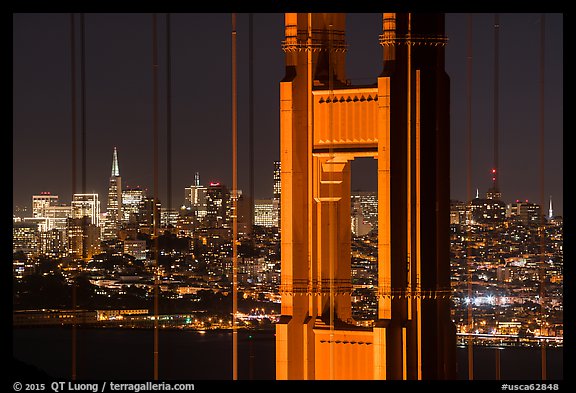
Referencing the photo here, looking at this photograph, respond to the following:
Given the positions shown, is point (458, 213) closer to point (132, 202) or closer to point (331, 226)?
point (331, 226)

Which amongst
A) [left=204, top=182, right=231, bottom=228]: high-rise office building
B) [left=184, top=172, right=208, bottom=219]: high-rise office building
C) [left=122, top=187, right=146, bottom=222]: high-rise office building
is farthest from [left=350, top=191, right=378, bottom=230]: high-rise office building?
[left=122, top=187, right=146, bottom=222]: high-rise office building

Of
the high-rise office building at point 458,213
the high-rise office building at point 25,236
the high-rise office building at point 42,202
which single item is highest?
the high-rise office building at point 42,202

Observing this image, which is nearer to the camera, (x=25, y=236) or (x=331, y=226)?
(x=331, y=226)

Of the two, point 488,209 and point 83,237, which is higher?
point 488,209

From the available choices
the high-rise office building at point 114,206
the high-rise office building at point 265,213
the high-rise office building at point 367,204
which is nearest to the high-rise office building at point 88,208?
the high-rise office building at point 114,206

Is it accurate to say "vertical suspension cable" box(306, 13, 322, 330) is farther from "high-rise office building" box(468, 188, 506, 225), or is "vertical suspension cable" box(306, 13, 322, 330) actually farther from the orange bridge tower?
"high-rise office building" box(468, 188, 506, 225)

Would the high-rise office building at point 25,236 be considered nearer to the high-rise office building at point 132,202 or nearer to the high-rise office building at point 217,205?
the high-rise office building at point 132,202

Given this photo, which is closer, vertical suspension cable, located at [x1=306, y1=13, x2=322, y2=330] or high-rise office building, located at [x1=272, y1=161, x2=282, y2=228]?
vertical suspension cable, located at [x1=306, y1=13, x2=322, y2=330]

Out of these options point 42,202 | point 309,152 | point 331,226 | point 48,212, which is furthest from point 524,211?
point 42,202
